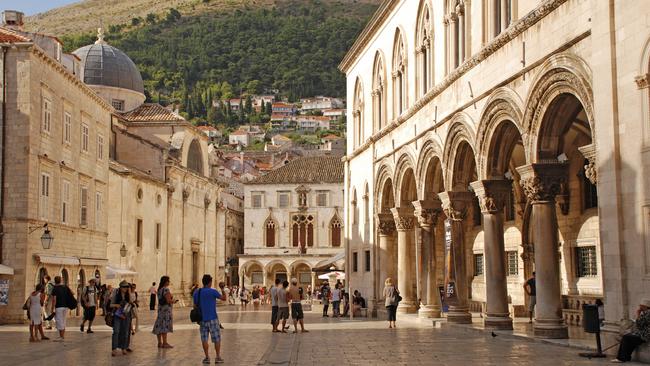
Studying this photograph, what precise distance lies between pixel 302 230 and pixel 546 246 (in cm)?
6693

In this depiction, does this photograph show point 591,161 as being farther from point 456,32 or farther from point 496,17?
point 456,32

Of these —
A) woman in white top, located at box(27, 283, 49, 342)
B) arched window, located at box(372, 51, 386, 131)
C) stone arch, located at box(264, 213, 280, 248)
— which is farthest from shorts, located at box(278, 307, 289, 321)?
stone arch, located at box(264, 213, 280, 248)

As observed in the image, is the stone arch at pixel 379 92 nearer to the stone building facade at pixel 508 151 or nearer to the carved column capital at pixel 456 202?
the stone building facade at pixel 508 151

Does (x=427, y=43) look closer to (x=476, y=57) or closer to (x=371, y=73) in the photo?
(x=476, y=57)

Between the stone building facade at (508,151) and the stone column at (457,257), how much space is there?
0.04m

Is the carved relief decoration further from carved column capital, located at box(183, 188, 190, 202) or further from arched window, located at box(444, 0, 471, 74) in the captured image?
carved column capital, located at box(183, 188, 190, 202)

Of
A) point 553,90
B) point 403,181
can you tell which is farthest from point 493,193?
point 403,181

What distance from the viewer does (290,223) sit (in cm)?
8631

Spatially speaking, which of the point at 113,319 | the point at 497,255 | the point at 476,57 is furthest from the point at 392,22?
the point at 113,319

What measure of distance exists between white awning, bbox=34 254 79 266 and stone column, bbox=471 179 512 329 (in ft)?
56.4

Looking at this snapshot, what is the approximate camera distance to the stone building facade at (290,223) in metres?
85.8

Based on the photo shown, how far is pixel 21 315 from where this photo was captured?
32344 millimetres

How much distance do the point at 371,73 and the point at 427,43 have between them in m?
10.0

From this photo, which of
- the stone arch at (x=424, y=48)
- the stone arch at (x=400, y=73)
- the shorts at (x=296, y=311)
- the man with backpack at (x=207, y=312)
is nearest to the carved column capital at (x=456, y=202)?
the stone arch at (x=424, y=48)
